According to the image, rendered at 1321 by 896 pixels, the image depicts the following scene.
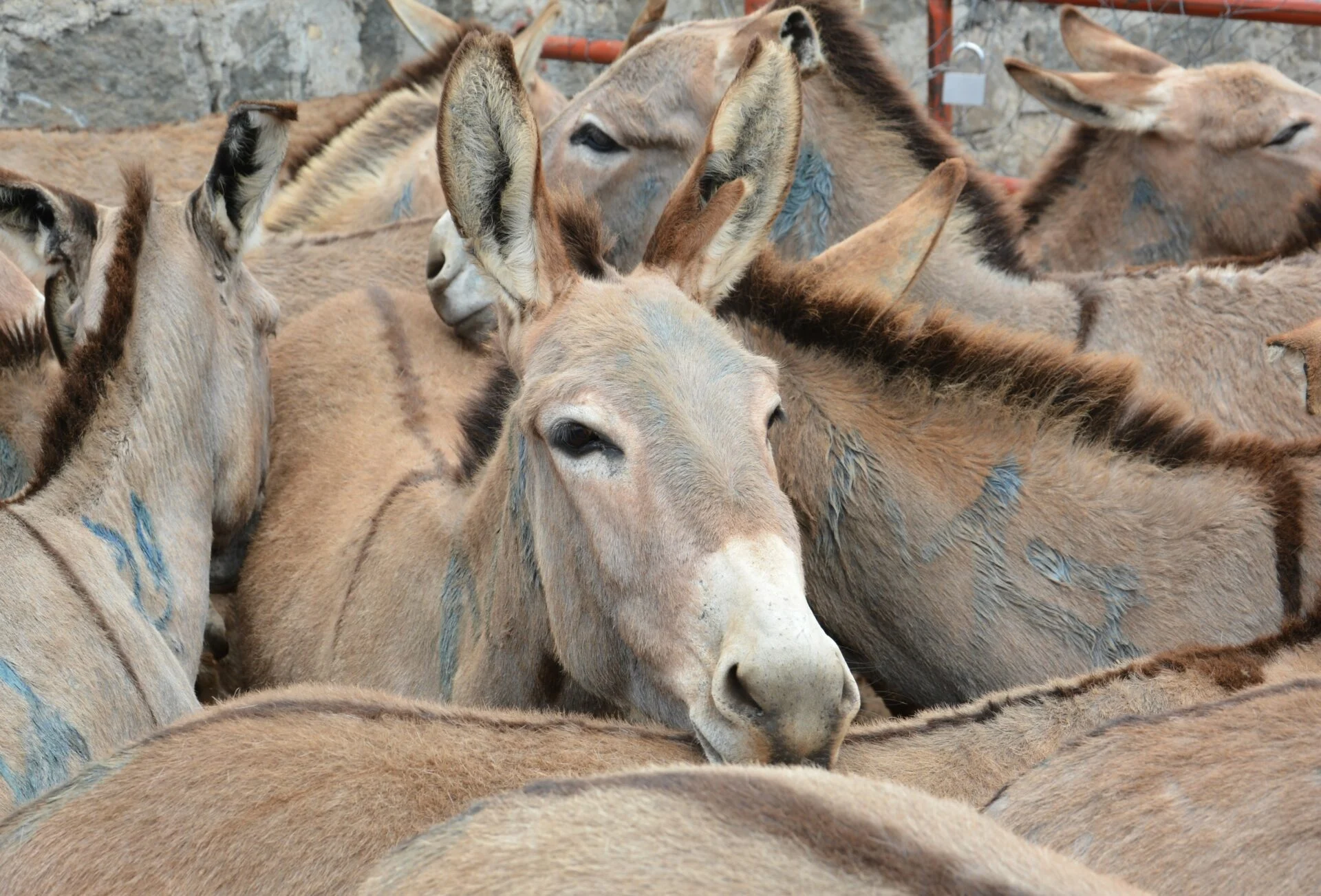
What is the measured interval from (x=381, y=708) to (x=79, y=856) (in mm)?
420

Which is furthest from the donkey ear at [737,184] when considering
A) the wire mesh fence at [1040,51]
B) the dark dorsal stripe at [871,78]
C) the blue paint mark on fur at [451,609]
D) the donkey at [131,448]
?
the wire mesh fence at [1040,51]

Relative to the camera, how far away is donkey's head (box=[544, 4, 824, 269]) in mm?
4121

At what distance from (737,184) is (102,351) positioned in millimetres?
1464

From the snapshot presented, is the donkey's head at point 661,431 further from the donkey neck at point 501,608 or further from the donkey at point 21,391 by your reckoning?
the donkey at point 21,391

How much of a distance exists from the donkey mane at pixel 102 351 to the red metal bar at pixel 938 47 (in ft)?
12.1

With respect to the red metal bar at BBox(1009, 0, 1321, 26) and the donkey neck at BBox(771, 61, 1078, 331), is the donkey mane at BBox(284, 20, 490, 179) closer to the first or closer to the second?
the donkey neck at BBox(771, 61, 1078, 331)

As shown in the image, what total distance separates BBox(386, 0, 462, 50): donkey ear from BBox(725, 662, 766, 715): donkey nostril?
4.21 meters

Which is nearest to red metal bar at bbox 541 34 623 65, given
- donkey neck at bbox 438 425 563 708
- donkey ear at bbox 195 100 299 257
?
donkey ear at bbox 195 100 299 257

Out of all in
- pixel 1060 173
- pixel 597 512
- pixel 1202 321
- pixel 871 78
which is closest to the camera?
pixel 597 512

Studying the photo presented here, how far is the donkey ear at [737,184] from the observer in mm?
2621

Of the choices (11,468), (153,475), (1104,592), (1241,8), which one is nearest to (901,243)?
(1104,592)

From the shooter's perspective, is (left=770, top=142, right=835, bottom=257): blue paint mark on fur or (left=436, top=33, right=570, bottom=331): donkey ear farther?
(left=770, top=142, right=835, bottom=257): blue paint mark on fur

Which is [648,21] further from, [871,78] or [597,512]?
[597,512]

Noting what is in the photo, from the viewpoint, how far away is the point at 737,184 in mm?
2596
